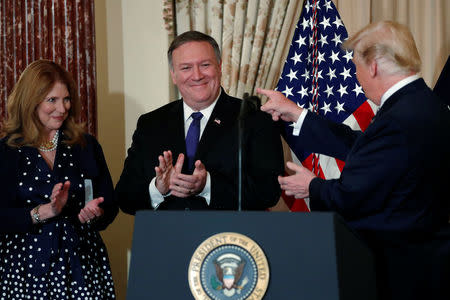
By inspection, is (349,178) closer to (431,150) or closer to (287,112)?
(431,150)

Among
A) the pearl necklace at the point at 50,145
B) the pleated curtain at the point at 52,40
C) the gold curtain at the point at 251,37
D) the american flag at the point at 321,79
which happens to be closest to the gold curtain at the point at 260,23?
the gold curtain at the point at 251,37

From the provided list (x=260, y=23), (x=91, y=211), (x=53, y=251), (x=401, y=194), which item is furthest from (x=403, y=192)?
(x=260, y=23)

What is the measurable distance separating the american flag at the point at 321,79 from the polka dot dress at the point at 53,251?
4.59 ft

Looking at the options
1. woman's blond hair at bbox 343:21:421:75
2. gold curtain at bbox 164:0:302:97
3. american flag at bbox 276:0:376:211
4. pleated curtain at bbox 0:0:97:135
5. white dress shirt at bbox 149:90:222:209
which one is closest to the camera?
woman's blond hair at bbox 343:21:421:75

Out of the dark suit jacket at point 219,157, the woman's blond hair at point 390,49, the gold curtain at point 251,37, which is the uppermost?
the gold curtain at point 251,37

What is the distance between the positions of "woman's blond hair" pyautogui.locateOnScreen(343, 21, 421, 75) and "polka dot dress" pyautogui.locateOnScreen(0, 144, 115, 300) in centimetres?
166

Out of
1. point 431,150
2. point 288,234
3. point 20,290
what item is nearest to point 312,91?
point 431,150

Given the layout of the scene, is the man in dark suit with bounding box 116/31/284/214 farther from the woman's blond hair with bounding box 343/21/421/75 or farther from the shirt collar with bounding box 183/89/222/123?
the woman's blond hair with bounding box 343/21/421/75

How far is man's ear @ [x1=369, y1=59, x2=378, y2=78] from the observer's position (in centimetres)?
236

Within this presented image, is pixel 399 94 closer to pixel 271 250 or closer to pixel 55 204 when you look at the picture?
pixel 271 250

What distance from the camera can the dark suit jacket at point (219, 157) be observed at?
284cm

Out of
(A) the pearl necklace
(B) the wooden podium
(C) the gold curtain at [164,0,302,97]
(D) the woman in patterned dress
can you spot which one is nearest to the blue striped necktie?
(D) the woman in patterned dress

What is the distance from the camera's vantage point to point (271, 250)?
1.59 metres

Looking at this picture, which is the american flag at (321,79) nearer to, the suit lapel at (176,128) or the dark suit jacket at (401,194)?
the suit lapel at (176,128)
